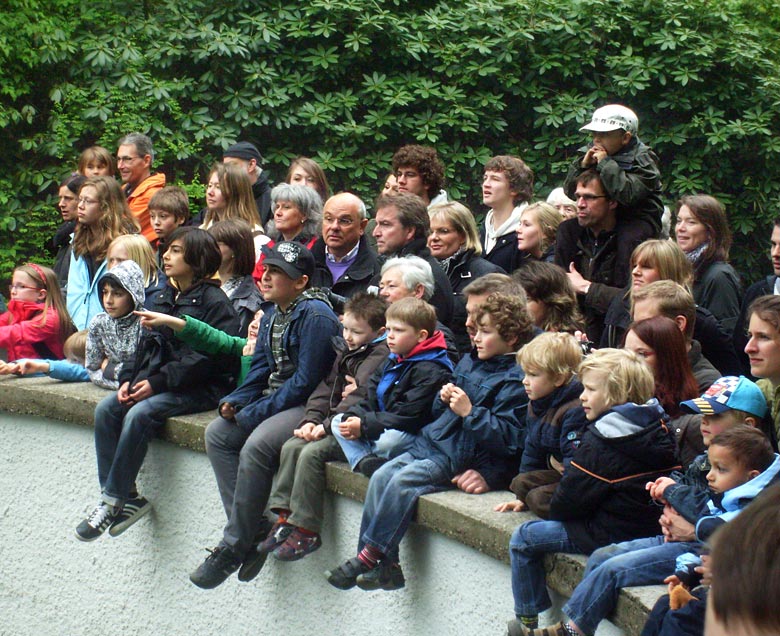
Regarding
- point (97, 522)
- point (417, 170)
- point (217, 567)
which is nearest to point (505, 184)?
point (417, 170)

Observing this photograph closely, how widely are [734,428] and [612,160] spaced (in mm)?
2789

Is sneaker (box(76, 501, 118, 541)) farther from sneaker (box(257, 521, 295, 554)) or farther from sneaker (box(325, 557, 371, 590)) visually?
sneaker (box(325, 557, 371, 590))

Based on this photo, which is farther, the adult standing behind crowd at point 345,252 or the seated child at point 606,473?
the adult standing behind crowd at point 345,252

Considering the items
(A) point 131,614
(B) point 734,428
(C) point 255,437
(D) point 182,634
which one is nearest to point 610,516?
(B) point 734,428

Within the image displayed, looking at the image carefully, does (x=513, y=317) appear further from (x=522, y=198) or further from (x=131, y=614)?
(x=131, y=614)

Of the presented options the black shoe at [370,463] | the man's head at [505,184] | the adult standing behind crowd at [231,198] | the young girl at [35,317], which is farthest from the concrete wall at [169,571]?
the man's head at [505,184]

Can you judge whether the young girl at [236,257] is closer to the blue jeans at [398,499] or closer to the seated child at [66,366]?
the seated child at [66,366]

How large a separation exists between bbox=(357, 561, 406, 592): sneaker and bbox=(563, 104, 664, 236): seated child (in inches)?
87.8

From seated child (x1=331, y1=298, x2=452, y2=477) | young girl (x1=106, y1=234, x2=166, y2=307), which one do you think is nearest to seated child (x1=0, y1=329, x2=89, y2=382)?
young girl (x1=106, y1=234, x2=166, y2=307)

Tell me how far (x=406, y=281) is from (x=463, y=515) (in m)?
1.51

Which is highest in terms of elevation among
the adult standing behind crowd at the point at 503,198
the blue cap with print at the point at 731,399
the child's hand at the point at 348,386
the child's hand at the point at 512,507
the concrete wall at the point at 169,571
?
the blue cap with print at the point at 731,399

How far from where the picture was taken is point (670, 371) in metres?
5.00

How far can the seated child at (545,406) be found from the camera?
4.95m

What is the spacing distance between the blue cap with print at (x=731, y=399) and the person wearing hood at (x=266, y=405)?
2296 millimetres
